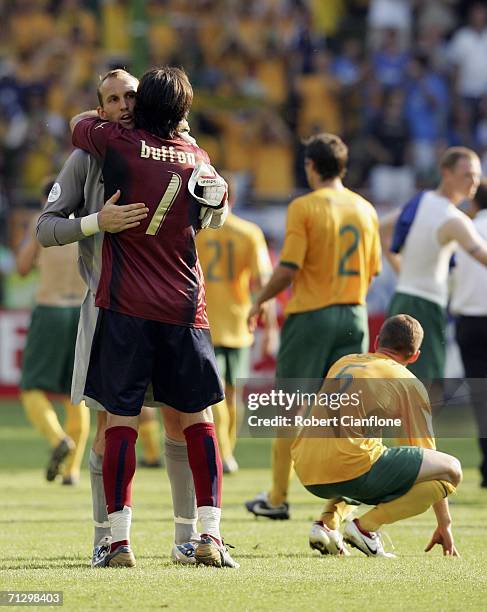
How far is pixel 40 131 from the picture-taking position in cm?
2144

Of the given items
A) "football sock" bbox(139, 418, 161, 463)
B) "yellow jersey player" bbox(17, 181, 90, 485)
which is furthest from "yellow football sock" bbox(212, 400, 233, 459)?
"yellow jersey player" bbox(17, 181, 90, 485)

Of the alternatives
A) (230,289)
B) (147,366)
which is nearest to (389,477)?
(147,366)

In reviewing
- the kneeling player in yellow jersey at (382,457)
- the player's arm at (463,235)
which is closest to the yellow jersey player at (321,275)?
the player's arm at (463,235)

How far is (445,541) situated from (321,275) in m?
2.13

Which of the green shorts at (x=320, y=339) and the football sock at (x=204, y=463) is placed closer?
the football sock at (x=204, y=463)

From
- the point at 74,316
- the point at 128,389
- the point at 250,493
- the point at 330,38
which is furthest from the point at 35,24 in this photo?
the point at 128,389

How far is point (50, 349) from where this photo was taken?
11234 millimetres

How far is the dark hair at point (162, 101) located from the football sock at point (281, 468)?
2.81 metres

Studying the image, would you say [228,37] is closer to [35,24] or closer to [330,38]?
[330,38]

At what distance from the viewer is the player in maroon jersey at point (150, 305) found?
6227 millimetres

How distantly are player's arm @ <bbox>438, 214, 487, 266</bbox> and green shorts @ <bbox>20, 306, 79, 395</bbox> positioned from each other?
3.20m

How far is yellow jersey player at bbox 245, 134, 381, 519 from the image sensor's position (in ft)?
27.8

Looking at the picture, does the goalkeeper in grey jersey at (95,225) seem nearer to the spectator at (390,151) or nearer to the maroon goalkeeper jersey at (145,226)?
the maroon goalkeeper jersey at (145,226)

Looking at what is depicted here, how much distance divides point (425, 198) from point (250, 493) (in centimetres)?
247
